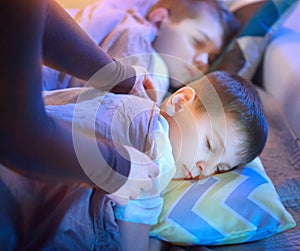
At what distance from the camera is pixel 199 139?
73 centimetres

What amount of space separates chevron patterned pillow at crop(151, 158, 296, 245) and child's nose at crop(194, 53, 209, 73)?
46 cm

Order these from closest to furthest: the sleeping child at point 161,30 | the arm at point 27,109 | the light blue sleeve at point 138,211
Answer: the arm at point 27,109 → the light blue sleeve at point 138,211 → the sleeping child at point 161,30

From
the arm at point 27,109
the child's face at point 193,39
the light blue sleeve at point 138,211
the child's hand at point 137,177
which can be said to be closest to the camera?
the arm at point 27,109

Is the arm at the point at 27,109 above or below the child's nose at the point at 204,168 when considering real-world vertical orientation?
above

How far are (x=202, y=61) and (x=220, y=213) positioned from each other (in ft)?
1.83

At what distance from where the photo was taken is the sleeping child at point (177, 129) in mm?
663

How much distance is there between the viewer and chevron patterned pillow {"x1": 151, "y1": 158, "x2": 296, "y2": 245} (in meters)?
0.72

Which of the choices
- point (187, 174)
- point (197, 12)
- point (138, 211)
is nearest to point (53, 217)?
point (138, 211)

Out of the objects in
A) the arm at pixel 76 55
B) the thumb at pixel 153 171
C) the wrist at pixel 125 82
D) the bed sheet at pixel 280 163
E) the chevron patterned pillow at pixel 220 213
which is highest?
the arm at pixel 76 55

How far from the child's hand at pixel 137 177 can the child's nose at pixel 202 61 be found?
60cm

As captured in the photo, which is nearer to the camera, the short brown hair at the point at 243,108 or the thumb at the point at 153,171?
the thumb at the point at 153,171

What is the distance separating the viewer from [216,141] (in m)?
0.74

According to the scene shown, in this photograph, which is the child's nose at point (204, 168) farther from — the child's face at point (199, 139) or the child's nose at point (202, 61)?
the child's nose at point (202, 61)

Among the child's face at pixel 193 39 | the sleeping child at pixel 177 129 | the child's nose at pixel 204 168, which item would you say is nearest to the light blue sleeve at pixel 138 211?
the sleeping child at pixel 177 129
